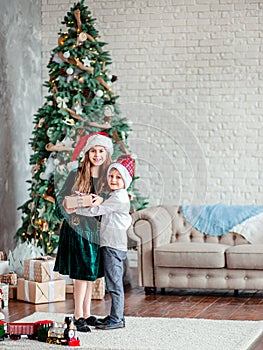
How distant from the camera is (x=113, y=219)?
5.00 m

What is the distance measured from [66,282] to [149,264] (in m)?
0.72

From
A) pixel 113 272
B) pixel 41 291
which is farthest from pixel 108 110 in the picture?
pixel 113 272

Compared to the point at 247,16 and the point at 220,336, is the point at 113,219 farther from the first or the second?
the point at 247,16

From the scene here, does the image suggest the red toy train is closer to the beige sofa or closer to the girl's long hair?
the girl's long hair

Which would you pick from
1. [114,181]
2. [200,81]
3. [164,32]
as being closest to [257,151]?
[200,81]

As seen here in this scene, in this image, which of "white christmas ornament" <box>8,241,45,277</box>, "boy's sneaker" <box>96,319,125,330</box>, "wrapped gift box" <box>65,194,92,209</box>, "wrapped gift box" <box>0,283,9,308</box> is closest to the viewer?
"wrapped gift box" <box>65,194,92,209</box>

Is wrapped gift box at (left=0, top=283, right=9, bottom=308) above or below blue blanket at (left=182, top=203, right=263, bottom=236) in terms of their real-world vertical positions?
below

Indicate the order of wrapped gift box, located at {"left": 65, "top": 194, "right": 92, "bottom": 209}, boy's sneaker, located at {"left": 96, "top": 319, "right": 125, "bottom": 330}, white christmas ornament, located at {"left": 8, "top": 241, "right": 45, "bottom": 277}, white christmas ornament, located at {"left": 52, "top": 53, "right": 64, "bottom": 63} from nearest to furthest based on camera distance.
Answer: wrapped gift box, located at {"left": 65, "top": 194, "right": 92, "bottom": 209} < boy's sneaker, located at {"left": 96, "top": 319, "right": 125, "bottom": 330} < white christmas ornament, located at {"left": 8, "top": 241, "right": 45, "bottom": 277} < white christmas ornament, located at {"left": 52, "top": 53, "right": 64, "bottom": 63}

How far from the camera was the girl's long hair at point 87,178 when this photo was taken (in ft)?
16.6

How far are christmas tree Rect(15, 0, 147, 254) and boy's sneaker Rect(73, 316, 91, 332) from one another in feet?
6.43

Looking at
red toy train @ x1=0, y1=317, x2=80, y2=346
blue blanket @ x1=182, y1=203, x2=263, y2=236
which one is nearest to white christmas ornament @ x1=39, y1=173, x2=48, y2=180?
blue blanket @ x1=182, y1=203, x2=263, y2=236

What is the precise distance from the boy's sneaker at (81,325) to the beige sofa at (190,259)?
1665 mm

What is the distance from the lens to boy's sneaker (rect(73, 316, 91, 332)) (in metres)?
5.09

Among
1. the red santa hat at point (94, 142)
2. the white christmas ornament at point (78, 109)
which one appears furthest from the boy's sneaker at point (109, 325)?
the white christmas ornament at point (78, 109)
